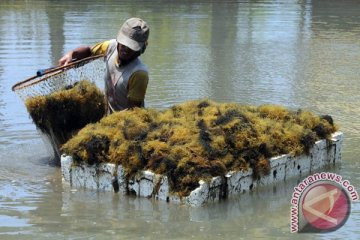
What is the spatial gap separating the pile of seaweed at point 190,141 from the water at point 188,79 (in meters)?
0.33

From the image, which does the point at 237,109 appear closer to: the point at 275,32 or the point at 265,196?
the point at 265,196

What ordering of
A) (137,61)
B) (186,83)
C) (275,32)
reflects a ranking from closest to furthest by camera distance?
(137,61) < (186,83) < (275,32)

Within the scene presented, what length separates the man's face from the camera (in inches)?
272

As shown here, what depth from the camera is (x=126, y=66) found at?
7020 mm

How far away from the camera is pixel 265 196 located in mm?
6680

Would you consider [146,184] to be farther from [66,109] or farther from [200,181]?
[66,109]

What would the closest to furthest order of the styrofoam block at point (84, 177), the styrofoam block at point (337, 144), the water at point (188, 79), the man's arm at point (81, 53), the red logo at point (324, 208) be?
the red logo at point (324, 208)
the water at point (188, 79)
the styrofoam block at point (84, 177)
the man's arm at point (81, 53)
the styrofoam block at point (337, 144)

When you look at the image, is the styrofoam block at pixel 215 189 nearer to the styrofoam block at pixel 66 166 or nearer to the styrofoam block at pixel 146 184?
the styrofoam block at pixel 146 184

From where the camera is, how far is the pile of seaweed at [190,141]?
246 inches

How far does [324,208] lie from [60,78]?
10.2ft

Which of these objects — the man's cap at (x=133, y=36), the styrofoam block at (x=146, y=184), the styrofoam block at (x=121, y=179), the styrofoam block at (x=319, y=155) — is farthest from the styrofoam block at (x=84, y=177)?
the styrofoam block at (x=319, y=155)

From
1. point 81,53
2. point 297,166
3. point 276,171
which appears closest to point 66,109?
point 81,53

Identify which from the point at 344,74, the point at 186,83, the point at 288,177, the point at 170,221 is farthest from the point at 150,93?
the point at 170,221

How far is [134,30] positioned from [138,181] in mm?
1499
